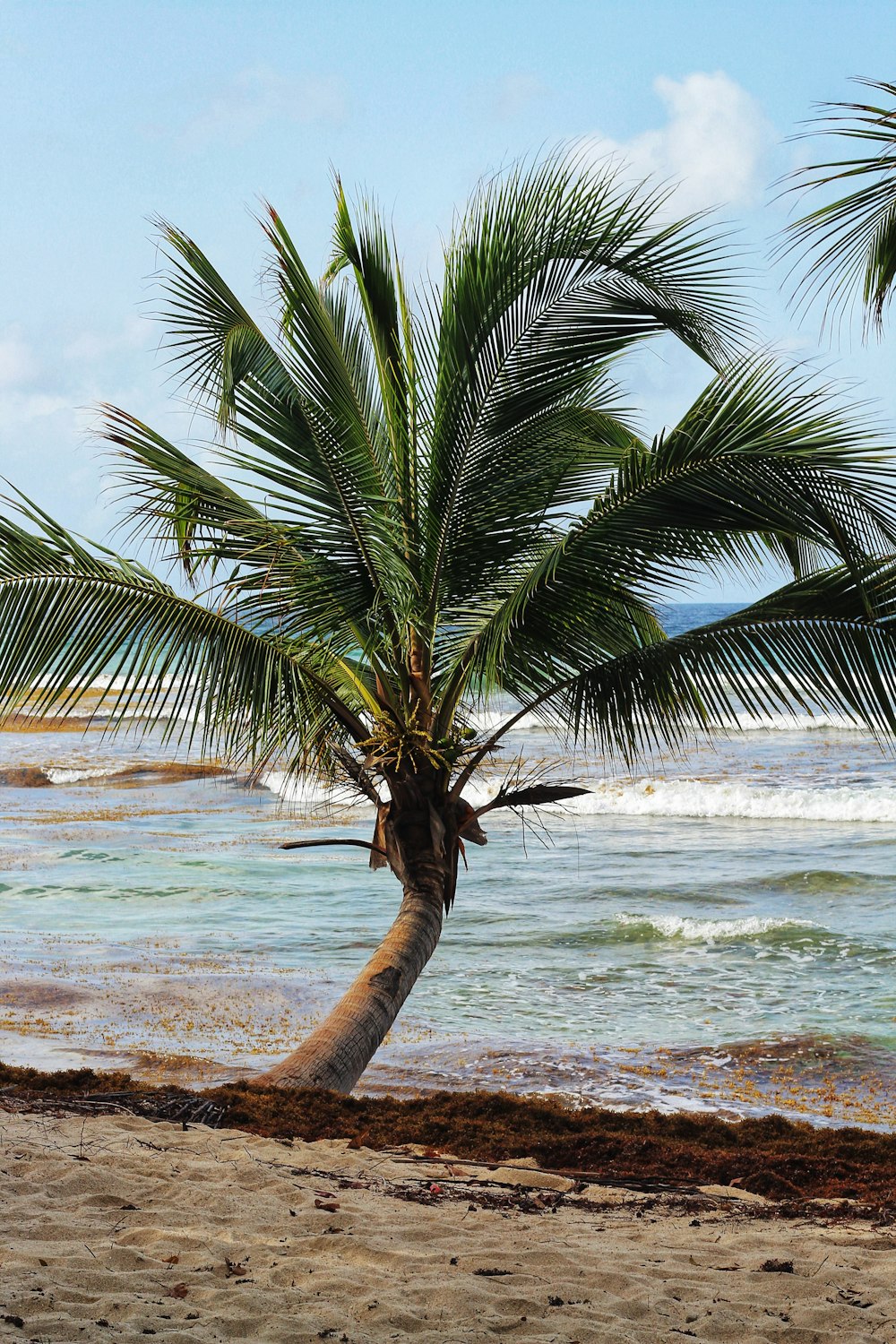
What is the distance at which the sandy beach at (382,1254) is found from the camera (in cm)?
319

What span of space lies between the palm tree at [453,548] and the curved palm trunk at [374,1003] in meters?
0.02

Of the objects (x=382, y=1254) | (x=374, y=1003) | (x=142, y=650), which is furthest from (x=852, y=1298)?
(x=142, y=650)

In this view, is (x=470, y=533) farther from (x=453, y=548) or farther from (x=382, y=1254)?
(x=382, y=1254)

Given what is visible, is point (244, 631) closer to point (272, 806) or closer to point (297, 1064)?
point (297, 1064)

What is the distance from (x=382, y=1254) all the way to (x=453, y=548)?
411 cm

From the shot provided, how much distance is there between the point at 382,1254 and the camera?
12.4 feet

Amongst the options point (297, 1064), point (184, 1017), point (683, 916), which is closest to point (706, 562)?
point (297, 1064)

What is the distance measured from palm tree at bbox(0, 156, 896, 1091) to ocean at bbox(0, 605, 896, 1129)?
0.87 m

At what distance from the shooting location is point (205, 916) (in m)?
13.7

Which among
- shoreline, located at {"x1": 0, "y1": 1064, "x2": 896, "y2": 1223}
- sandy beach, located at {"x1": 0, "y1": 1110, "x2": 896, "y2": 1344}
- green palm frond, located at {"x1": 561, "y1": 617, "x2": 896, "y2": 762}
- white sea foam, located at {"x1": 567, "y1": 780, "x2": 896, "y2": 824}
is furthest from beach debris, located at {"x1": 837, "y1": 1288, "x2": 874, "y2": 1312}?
white sea foam, located at {"x1": 567, "y1": 780, "x2": 896, "y2": 824}

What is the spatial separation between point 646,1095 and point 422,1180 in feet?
11.6

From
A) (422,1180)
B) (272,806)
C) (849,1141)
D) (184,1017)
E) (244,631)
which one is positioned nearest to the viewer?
(422,1180)

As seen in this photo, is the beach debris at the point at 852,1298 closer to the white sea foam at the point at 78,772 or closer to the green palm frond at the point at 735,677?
the green palm frond at the point at 735,677

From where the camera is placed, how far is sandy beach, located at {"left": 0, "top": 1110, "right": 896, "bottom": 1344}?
319cm
